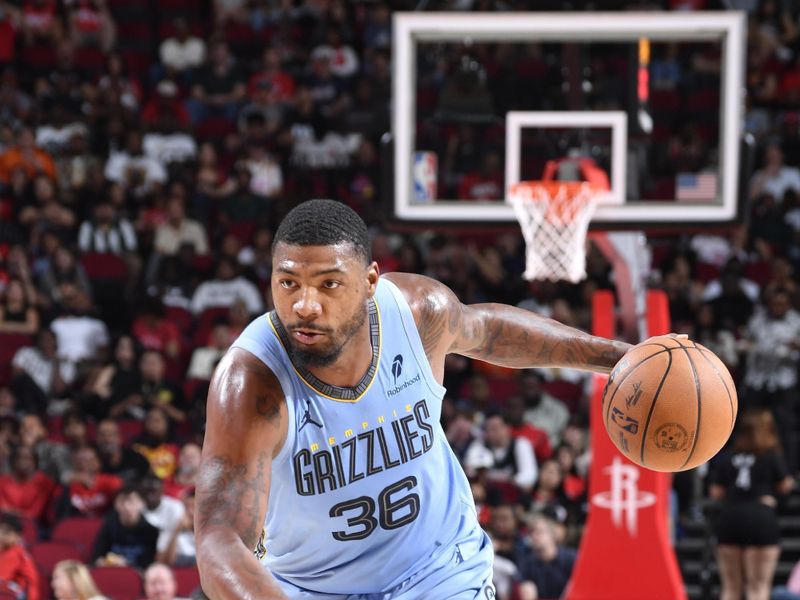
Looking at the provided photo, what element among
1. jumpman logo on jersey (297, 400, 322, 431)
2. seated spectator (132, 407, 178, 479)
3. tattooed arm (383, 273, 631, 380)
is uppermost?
tattooed arm (383, 273, 631, 380)

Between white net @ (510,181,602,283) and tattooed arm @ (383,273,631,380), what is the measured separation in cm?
257

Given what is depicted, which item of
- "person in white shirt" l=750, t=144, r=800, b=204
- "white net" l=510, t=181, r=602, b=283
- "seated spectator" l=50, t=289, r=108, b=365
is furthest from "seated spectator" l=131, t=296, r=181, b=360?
"person in white shirt" l=750, t=144, r=800, b=204

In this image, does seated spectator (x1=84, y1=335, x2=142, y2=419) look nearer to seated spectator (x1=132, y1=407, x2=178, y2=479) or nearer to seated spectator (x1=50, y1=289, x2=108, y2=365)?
seated spectator (x1=50, y1=289, x2=108, y2=365)

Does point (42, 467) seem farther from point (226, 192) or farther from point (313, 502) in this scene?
point (313, 502)

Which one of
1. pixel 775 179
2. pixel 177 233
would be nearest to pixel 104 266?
pixel 177 233

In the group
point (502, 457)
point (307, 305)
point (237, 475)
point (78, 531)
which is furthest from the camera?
point (502, 457)

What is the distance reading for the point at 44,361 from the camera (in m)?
10.5

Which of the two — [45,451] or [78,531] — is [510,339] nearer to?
[78,531]

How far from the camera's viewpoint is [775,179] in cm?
1201

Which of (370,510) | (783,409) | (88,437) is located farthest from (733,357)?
(370,510)

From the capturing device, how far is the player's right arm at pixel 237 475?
106 inches

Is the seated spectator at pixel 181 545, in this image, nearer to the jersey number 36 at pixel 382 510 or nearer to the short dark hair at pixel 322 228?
the jersey number 36 at pixel 382 510

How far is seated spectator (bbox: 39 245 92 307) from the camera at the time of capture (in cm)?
1102

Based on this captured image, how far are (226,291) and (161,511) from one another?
124 inches
